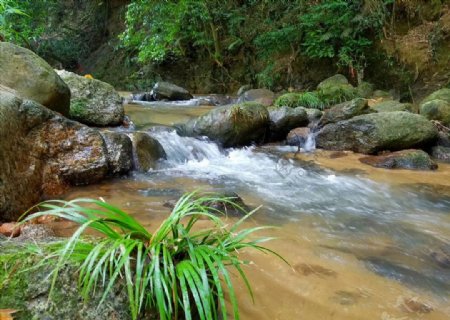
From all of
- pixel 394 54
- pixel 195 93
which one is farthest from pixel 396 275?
pixel 195 93

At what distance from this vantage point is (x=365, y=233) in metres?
3.29

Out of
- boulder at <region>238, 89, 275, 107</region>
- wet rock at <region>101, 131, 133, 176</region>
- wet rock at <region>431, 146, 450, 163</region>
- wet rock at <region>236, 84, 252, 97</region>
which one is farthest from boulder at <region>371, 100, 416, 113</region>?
wet rock at <region>101, 131, 133, 176</region>

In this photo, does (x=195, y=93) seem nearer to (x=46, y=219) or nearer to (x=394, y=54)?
(x=394, y=54)

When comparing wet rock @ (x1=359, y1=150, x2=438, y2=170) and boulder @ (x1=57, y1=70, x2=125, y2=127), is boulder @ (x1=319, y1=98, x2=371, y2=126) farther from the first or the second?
boulder @ (x1=57, y1=70, x2=125, y2=127)

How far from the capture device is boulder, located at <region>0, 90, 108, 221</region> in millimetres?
3240

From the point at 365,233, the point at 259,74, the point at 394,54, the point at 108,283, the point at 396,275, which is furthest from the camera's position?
the point at 259,74

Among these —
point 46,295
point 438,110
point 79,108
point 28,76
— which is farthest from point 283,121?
point 46,295

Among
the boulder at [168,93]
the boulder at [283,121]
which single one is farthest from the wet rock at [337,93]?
the boulder at [168,93]

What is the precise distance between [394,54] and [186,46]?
25.7ft

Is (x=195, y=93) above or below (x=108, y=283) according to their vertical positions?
above

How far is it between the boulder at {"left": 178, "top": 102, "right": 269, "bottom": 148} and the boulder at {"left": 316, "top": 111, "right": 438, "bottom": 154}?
5.16 ft

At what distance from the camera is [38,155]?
3.88m

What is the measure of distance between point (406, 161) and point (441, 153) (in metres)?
1.12

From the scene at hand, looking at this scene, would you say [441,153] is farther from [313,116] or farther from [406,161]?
[313,116]
